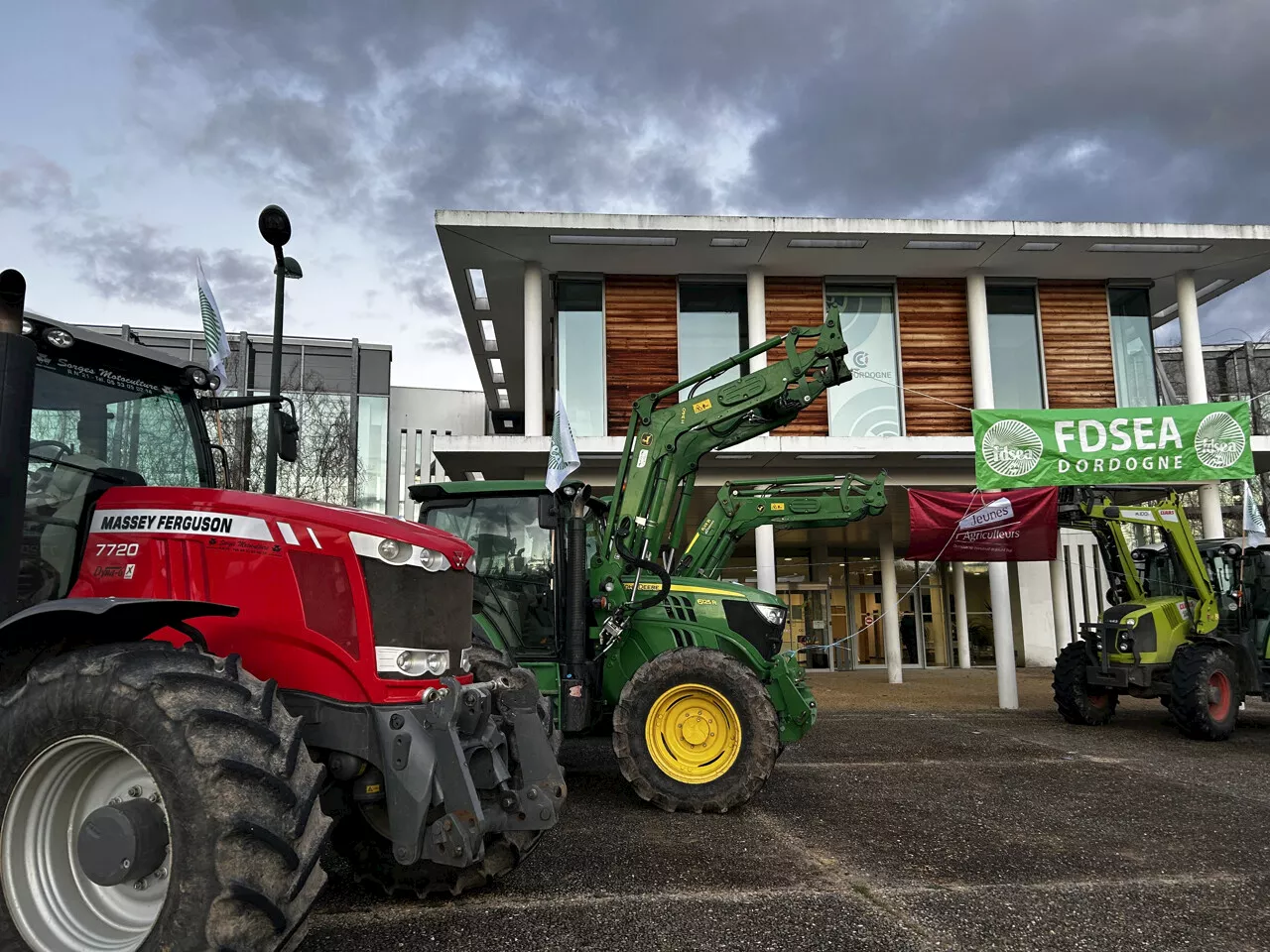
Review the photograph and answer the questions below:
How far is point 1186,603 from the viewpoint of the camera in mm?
11055

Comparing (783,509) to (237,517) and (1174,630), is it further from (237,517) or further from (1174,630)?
(237,517)

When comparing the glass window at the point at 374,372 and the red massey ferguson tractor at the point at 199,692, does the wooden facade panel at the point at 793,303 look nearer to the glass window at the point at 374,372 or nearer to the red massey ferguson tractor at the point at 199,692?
the red massey ferguson tractor at the point at 199,692

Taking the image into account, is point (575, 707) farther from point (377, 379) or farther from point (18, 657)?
point (377, 379)

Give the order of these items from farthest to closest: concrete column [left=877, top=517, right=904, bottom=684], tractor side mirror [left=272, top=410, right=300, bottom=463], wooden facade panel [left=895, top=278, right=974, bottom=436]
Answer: concrete column [left=877, top=517, right=904, bottom=684] < wooden facade panel [left=895, top=278, right=974, bottom=436] < tractor side mirror [left=272, top=410, right=300, bottom=463]

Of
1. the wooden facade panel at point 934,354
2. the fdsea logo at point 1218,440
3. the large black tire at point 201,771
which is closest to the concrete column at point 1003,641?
the wooden facade panel at point 934,354

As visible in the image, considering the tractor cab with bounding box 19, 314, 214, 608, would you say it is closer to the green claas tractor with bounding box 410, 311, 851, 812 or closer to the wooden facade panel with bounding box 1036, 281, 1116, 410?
the green claas tractor with bounding box 410, 311, 851, 812

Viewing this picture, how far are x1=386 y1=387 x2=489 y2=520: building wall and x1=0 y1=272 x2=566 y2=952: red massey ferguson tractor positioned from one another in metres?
19.2

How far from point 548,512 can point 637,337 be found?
8.62 metres

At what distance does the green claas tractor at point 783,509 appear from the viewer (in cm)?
928

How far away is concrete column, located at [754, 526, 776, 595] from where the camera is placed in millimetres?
14224

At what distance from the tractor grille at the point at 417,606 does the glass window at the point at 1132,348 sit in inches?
595

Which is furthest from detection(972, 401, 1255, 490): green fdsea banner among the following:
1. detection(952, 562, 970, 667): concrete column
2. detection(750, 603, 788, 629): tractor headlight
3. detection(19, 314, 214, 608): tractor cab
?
detection(952, 562, 970, 667): concrete column

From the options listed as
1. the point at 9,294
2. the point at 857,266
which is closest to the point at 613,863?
the point at 9,294

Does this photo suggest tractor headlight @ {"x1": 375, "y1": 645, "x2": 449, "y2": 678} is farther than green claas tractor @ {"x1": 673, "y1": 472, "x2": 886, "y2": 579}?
No
